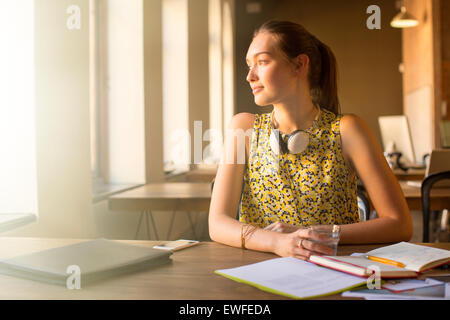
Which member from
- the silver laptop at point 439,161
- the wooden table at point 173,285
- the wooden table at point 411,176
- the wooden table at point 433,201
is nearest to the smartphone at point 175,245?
the wooden table at point 173,285

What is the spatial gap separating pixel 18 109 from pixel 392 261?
1633mm

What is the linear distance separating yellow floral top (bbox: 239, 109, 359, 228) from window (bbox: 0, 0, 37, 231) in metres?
1.01

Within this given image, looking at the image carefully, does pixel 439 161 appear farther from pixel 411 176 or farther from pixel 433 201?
pixel 411 176

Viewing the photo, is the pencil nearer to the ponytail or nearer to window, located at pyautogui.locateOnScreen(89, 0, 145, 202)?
the ponytail

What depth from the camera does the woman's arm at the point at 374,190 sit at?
1.24m

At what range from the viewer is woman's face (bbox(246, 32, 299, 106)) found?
4.81 ft

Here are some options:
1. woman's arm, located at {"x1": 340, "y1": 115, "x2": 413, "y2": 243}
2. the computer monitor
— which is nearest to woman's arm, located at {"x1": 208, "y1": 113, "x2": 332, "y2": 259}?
woman's arm, located at {"x1": 340, "y1": 115, "x2": 413, "y2": 243}

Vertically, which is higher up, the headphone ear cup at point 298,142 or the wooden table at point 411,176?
the headphone ear cup at point 298,142

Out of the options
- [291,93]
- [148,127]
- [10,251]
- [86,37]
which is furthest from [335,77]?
[148,127]

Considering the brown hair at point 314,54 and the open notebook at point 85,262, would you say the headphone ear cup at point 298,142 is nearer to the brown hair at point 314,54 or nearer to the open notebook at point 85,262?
→ the brown hair at point 314,54

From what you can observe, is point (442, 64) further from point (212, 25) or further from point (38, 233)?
point (38, 233)

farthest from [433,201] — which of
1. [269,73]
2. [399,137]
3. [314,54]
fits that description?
[399,137]

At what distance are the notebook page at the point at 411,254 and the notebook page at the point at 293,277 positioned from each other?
16 centimetres

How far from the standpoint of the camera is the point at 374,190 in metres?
1.39
